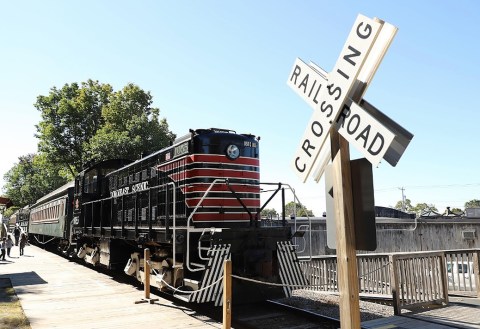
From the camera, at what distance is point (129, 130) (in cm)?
2841

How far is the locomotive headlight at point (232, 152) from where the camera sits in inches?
324

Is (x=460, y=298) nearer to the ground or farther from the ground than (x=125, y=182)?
nearer to the ground

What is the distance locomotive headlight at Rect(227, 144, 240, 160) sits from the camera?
8.22m

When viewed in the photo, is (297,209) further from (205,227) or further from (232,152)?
(205,227)

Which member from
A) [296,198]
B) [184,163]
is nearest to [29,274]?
A: [184,163]

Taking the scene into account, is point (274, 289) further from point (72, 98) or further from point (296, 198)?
point (72, 98)

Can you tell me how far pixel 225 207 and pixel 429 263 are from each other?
4.52 metres

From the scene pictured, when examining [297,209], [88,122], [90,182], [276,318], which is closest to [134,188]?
[90,182]

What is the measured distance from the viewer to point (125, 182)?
1152 centimetres

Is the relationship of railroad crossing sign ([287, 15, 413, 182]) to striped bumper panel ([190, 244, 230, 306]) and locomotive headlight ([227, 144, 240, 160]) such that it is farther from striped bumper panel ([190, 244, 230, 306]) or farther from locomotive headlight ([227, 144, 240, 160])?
locomotive headlight ([227, 144, 240, 160])

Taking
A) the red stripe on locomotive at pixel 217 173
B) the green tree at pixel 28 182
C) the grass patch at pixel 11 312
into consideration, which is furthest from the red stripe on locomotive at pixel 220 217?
the green tree at pixel 28 182

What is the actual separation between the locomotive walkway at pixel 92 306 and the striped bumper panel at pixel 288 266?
170cm

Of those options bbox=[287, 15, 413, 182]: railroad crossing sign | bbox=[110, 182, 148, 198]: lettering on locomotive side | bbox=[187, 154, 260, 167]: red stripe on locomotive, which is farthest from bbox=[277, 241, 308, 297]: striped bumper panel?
bbox=[287, 15, 413, 182]: railroad crossing sign

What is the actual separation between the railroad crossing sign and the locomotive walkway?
451 centimetres
